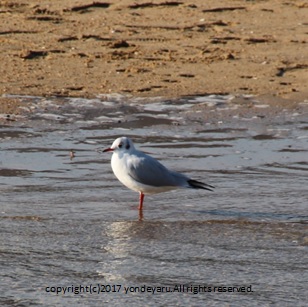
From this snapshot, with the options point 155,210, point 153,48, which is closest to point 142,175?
point 155,210

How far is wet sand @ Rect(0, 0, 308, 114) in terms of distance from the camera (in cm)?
1085

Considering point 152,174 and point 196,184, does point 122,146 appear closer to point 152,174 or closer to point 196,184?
point 152,174

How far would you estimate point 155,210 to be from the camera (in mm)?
7250

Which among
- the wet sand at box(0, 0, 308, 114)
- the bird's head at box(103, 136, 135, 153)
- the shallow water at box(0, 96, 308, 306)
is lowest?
the shallow water at box(0, 96, 308, 306)

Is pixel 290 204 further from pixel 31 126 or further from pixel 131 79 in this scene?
pixel 131 79

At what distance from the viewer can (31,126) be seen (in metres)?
9.45

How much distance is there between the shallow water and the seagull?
160 mm

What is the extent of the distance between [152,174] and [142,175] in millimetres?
68

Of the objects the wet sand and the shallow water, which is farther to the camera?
the wet sand

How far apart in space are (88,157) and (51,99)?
1982 mm

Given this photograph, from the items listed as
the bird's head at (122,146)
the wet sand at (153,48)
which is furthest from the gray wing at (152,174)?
the wet sand at (153,48)

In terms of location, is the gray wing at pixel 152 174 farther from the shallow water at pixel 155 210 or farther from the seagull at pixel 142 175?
the shallow water at pixel 155 210

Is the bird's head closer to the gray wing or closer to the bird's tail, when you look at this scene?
the gray wing

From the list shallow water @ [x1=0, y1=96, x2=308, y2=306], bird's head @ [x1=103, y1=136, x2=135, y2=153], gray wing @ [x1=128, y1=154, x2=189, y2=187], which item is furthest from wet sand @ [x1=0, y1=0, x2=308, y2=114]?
gray wing @ [x1=128, y1=154, x2=189, y2=187]
